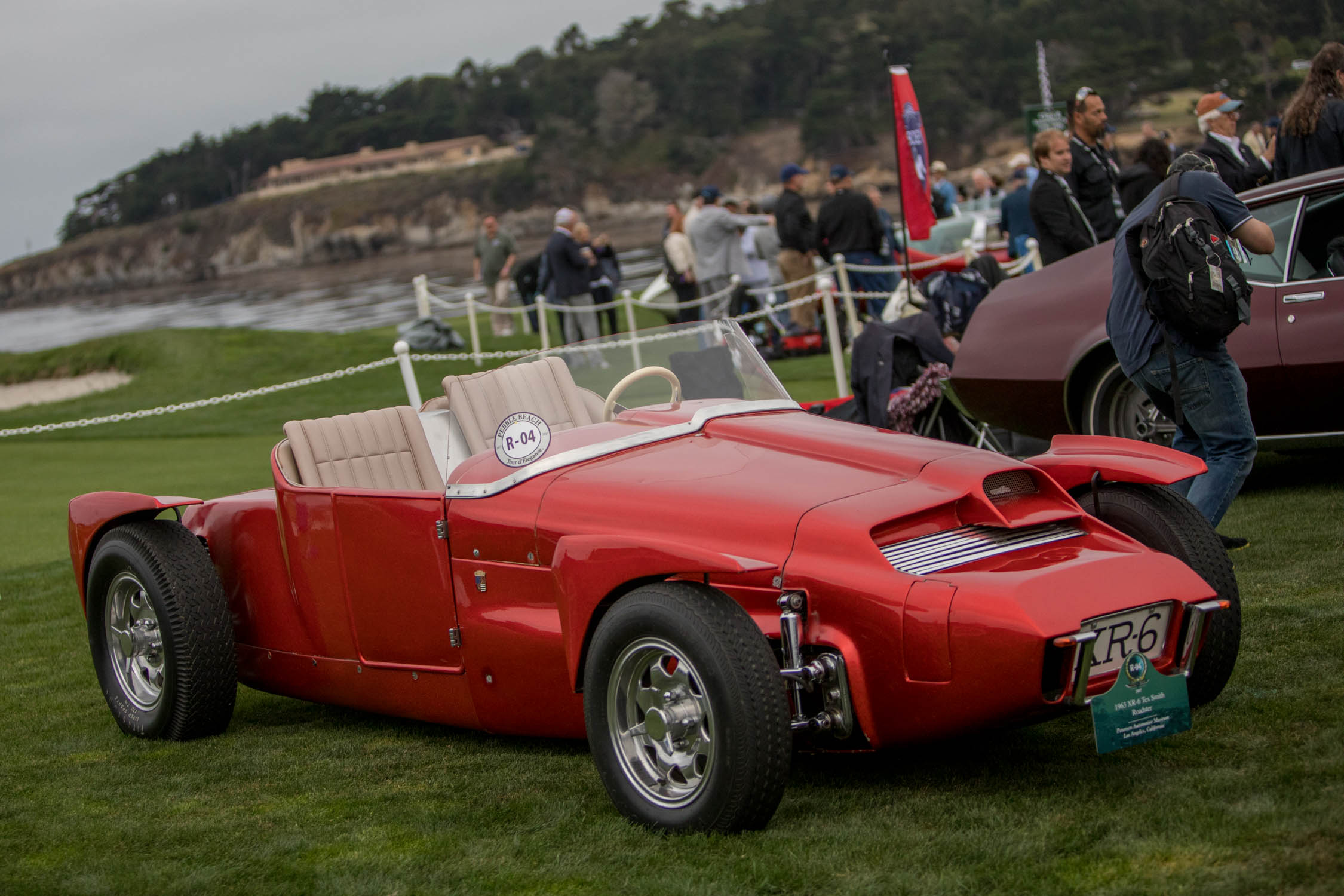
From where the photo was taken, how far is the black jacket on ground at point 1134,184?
920 cm

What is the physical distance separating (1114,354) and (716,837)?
14.2 ft

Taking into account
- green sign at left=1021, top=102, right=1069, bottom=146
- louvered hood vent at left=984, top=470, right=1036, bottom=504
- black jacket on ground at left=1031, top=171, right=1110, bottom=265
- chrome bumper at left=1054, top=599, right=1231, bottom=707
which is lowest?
chrome bumper at left=1054, top=599, right=1231, bottom=707

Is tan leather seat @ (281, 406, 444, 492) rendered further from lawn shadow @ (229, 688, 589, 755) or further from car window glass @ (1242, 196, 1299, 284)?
car window glass @ (1242, 196, 1299, 284)

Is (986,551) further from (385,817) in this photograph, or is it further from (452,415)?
(452,415)

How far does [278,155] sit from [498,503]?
6854 inches

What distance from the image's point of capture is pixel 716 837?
3.28 m

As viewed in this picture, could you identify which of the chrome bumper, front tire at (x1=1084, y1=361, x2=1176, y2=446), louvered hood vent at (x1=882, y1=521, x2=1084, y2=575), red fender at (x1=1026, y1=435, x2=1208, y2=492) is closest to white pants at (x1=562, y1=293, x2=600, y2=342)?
front tire at (x1=1084, y1=361, x2=1176, y2=446)

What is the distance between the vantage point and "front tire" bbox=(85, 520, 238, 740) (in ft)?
15.6

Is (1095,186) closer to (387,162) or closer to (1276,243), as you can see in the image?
(1276,243)

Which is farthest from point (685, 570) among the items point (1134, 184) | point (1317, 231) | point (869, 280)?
point (869, 280)

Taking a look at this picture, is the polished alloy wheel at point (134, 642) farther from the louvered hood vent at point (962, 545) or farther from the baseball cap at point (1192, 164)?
the baseball cap at point (1192, 164)

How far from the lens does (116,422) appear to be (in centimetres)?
1573

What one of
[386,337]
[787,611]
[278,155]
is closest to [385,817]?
[787,611]

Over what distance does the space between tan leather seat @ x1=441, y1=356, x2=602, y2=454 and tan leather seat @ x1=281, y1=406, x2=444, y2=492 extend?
0.69 feet
